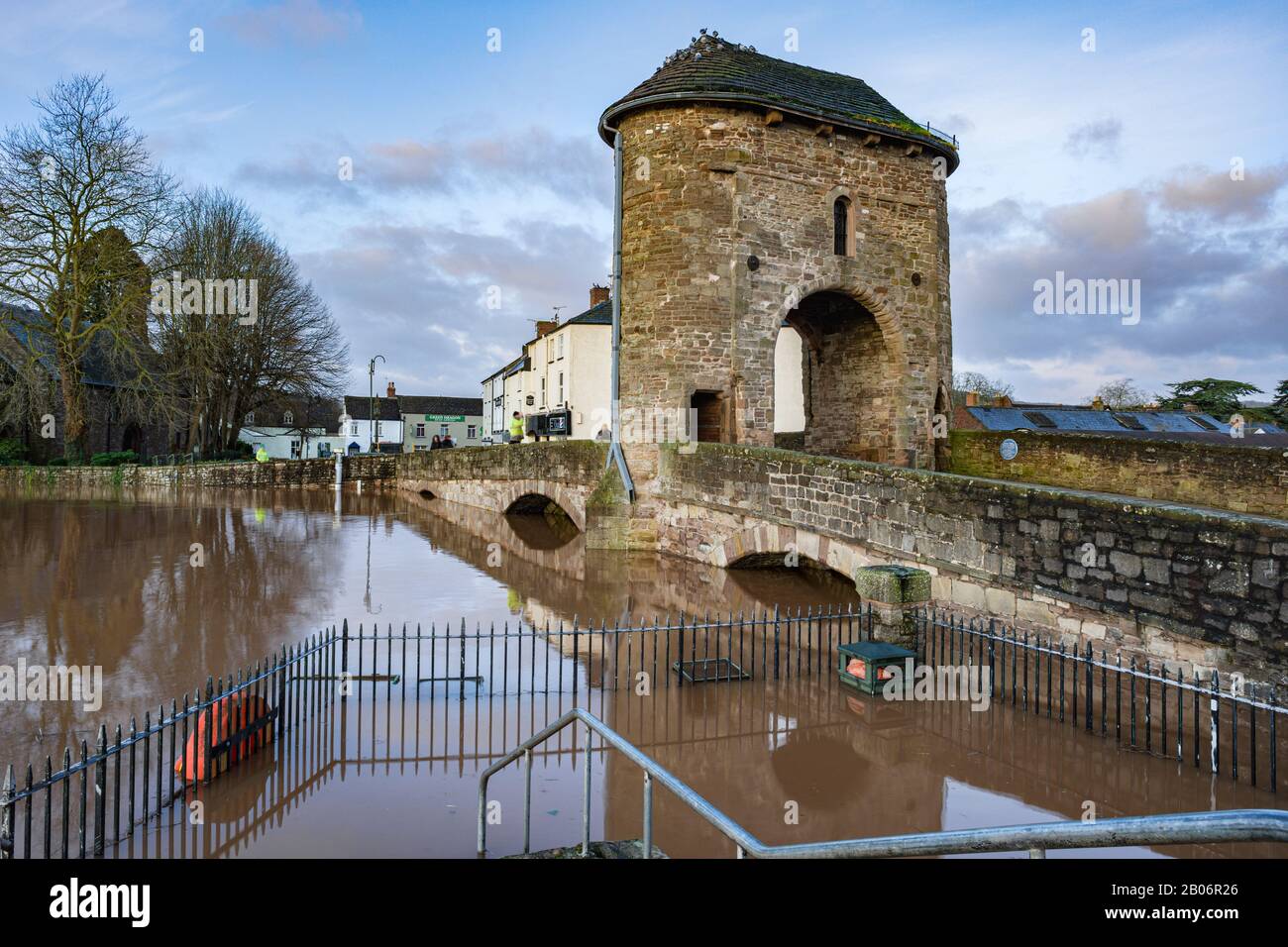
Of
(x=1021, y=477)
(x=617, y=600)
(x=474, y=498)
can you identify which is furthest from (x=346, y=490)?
(x=1021, y=477)

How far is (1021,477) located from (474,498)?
16.2 metres

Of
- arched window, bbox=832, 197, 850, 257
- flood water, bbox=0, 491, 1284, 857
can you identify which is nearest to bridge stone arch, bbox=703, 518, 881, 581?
flood water, bbox=0, 491, 1284, 857

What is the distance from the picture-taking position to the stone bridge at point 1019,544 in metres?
6.50

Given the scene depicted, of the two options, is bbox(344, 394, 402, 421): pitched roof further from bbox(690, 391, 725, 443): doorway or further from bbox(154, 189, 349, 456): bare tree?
bbox(690, 391, 725, 443): doorway

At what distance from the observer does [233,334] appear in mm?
35062

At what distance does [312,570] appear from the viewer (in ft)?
48.6

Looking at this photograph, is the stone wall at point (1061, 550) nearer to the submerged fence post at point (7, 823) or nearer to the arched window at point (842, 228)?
the arched window at point (842, 228)

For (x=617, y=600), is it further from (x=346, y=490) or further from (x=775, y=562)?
(x=346, y=490)

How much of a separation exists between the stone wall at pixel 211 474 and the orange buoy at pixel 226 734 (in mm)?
27784

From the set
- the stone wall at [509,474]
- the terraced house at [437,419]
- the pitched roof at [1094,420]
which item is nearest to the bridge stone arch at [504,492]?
the stone wall at [509,474]

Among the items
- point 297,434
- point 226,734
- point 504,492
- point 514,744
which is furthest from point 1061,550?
point 297,434

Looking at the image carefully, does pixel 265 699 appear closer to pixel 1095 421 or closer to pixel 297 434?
pixel 1095 421

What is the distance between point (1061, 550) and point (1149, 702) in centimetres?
206

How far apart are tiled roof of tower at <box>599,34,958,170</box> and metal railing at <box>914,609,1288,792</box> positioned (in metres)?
12.0
